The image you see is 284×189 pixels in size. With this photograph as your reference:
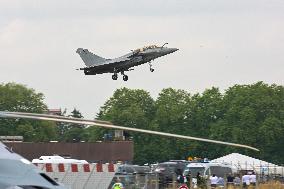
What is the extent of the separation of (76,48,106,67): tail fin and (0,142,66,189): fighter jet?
78692 millimetres

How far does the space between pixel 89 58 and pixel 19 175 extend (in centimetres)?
8136

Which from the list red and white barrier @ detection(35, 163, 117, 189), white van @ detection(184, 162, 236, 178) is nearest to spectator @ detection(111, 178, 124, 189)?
red and white barrier @ detection(35, 163, 117, 189)

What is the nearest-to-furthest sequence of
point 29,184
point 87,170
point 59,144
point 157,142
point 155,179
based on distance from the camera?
1. point 29,184
2. point 87,170
3. point 155,179
4. point 59,144
5. point 157,142

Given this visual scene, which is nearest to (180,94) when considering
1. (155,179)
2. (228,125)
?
(228,125)

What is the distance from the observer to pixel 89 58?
9400 cm

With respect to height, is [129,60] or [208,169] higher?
[129,60]

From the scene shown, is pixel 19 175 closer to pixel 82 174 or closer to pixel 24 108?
pixel 82 174

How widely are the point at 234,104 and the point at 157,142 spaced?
15.8 m

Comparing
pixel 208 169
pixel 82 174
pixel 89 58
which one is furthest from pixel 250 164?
pixel 82 174

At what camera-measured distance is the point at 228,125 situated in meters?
154

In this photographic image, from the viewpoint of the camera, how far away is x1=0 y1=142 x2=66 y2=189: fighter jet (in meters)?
12.6

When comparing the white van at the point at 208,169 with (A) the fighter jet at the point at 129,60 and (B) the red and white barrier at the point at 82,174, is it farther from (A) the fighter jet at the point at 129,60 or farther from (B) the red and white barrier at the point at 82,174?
(A) the fighter jet at the point at 129,60

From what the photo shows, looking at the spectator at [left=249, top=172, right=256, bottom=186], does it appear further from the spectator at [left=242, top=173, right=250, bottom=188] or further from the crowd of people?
the spectator at [left=242, top=173, right=250, bottom=188]

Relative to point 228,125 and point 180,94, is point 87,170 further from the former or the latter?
point 180,94
